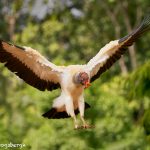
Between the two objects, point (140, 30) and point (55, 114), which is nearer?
point (55, 114)

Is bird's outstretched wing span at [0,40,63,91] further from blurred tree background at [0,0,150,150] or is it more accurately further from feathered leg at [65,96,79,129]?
blurred tree background at [0,0,150,150]

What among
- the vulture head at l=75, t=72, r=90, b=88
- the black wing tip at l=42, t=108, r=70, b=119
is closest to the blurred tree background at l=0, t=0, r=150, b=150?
the black wing tip at l=42, t=108, r=70, b=119

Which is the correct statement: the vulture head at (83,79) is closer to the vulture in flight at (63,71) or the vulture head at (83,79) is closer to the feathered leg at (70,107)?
the vulture in flight at (63,71)

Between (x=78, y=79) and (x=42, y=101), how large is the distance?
21.6ft

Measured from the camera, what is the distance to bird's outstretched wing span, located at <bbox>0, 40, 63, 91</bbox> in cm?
424

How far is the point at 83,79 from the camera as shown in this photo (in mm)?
3910

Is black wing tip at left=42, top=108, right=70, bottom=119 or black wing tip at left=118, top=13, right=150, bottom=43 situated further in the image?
black wing tip at left=118, top=13, right=150, bottom=43

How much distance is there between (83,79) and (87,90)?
6900 millimetres

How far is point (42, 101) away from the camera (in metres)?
10.5

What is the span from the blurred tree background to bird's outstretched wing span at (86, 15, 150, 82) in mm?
1120

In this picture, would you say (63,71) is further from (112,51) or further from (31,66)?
(112,51)

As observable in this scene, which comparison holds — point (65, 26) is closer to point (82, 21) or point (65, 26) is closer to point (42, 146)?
point (82, 21)

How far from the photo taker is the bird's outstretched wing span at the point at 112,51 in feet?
14.4

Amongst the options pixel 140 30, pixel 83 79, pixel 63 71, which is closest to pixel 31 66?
pixel 63 71
